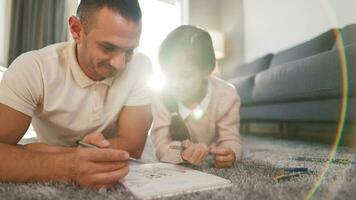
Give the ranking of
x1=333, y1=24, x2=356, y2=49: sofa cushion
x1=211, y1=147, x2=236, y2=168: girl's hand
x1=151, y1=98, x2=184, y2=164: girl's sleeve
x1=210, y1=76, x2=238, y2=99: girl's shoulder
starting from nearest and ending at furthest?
x1=211, y1=147, x2=236, y2=168: girl's hand < x1=151, y1=98, x2=184, y2=164: girl's sleeve < x1=210, y1=76, x2=238, y2=99: girl's shoulder < x1=333, y1=24, x2=356, y2=49: sofa cushion

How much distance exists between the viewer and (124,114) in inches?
32.1

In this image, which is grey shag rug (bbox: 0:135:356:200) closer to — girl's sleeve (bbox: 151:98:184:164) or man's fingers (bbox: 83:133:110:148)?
man's fingers (bbox: 83:133:110:148)

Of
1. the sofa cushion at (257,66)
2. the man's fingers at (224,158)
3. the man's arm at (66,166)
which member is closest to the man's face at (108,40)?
the man's arm at (66,166)

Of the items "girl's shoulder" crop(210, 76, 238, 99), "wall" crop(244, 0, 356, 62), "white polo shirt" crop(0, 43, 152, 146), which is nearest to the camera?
"white polo shirt" crop(0, 43, 152, 146)

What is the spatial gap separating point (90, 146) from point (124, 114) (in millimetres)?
247

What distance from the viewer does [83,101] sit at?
0.76 m

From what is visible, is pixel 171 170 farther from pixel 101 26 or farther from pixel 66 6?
pixel 66 6

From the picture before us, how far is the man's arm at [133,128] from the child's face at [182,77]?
0.14 m

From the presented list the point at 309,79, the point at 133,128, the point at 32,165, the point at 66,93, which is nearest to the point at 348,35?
the point at 309,79

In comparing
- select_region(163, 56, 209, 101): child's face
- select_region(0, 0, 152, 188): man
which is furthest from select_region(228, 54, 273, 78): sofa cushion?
select_region(0, 0, 152, 188): man

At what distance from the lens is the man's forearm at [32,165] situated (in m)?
0.56

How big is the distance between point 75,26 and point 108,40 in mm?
135

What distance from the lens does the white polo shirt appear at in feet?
2.16

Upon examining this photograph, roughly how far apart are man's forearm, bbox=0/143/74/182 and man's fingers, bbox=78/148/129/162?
0.06 m
